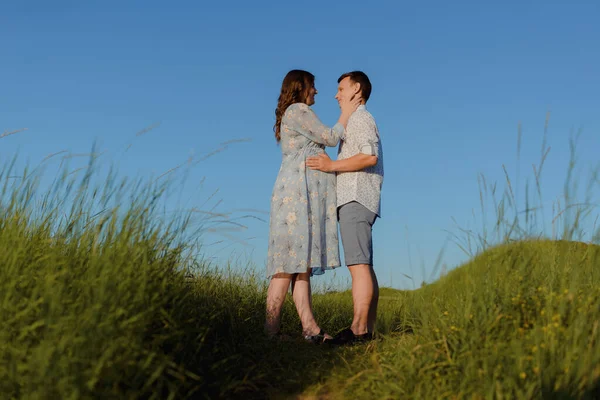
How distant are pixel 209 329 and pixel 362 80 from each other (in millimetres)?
3456

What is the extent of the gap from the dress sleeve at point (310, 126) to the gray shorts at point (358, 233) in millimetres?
729

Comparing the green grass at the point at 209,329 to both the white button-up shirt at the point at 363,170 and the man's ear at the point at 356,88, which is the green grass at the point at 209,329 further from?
the man's ear at the point at 356,88

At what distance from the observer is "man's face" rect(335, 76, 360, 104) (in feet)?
21.2

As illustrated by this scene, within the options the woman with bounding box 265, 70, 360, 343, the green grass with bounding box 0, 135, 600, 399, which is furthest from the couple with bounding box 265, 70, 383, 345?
the green grass with bounding box 0, 135, 600, 399

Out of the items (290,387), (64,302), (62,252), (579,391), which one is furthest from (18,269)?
(579,391)

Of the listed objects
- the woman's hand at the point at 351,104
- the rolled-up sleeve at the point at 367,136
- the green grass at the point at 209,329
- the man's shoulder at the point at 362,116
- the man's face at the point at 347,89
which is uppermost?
the man's face at the point at 347,89

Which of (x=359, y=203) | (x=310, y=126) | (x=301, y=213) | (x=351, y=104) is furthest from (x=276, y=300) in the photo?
(x=351, y=104)

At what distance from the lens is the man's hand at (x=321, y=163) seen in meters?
6.18

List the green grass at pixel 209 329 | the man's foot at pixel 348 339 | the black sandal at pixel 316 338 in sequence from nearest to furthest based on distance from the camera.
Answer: the green grass at pixel 209 329
the man's foot at pixel 348 339
the black sandal at pixel 316 338

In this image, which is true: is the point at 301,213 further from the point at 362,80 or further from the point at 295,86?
the point at 362,80

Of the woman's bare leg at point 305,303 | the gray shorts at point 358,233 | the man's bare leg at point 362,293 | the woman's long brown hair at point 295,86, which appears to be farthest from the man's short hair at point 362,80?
the woman's bare leg at point 305,303

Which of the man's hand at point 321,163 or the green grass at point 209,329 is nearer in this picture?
the green grass at point 209,329

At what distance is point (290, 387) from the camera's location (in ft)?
14.7

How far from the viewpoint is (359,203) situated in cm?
611
